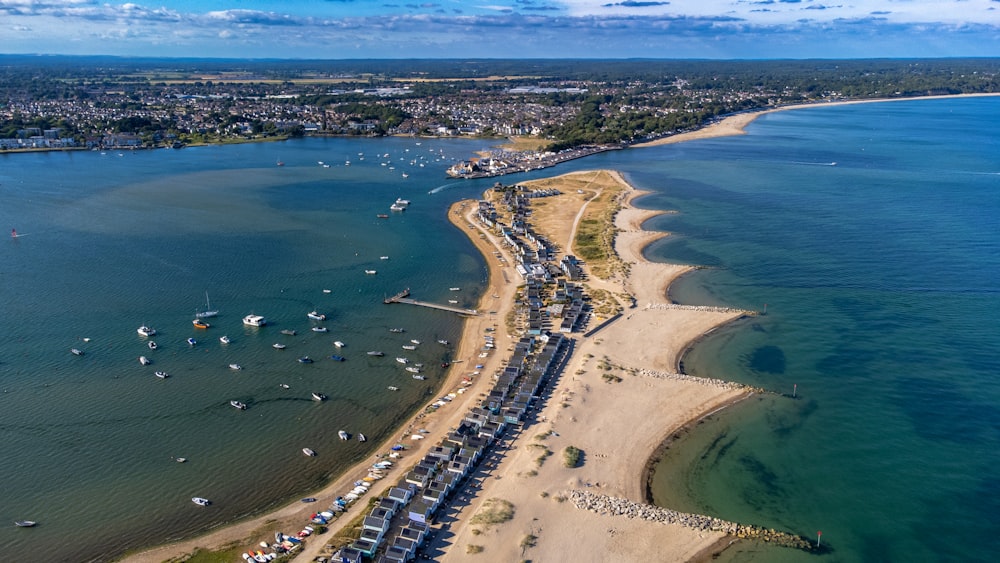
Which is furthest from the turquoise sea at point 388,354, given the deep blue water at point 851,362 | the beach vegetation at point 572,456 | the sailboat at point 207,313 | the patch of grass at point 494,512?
the patch of grass at point 494,512

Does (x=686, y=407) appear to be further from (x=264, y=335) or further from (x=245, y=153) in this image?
(x=245, y=153)

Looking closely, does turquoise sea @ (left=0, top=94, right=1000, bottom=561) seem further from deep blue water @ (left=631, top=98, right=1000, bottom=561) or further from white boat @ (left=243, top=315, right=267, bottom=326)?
white boat @ (left=243, top=315, right=267, bottom=326)

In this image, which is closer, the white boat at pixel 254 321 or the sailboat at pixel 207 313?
the white boat at pixel 254 321

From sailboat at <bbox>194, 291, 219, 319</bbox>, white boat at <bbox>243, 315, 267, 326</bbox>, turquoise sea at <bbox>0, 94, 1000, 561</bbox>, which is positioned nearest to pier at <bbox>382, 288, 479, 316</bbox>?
turquoise sea at <bbox>0, 94, 1000, 561</bbox>

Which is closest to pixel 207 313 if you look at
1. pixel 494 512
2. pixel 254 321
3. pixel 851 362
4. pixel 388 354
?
pixel 254 321

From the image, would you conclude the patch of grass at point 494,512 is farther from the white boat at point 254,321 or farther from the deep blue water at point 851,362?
the white boat at point 254,321

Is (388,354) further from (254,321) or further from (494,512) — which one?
(494,512)
